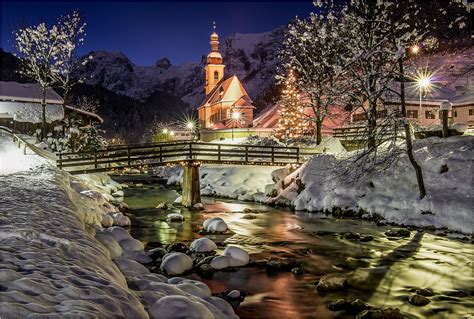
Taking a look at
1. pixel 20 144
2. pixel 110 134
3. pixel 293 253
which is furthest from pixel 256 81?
pixel 293 253

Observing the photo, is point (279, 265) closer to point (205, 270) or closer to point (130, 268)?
point (205, 270)

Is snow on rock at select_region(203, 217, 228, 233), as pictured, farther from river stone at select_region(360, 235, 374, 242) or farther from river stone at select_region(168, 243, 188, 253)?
river stone at select_region(360, 235, 374, 242)

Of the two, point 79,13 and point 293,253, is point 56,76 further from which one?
point 293,253

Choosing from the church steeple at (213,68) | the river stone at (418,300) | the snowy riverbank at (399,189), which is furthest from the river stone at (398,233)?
the church steeple at (213,68)

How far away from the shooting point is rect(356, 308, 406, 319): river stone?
9043 millimetres

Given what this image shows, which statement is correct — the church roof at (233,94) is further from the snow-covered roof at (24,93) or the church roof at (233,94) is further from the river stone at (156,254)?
the river stone at (156,254)

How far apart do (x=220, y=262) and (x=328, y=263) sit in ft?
12.6

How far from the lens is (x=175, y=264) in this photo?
471 inches

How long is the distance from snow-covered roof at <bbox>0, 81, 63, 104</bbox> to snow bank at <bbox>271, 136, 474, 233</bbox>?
99.1 ft

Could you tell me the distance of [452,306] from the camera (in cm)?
1008

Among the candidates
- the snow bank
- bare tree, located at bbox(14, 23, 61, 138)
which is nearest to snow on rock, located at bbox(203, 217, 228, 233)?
the snow bank

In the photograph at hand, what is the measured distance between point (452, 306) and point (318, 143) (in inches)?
1218

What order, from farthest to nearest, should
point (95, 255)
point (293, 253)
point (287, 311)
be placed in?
point (293, 253) → point (287, 311) → point (95, 255)

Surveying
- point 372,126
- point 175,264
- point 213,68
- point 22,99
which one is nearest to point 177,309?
point 175,264
